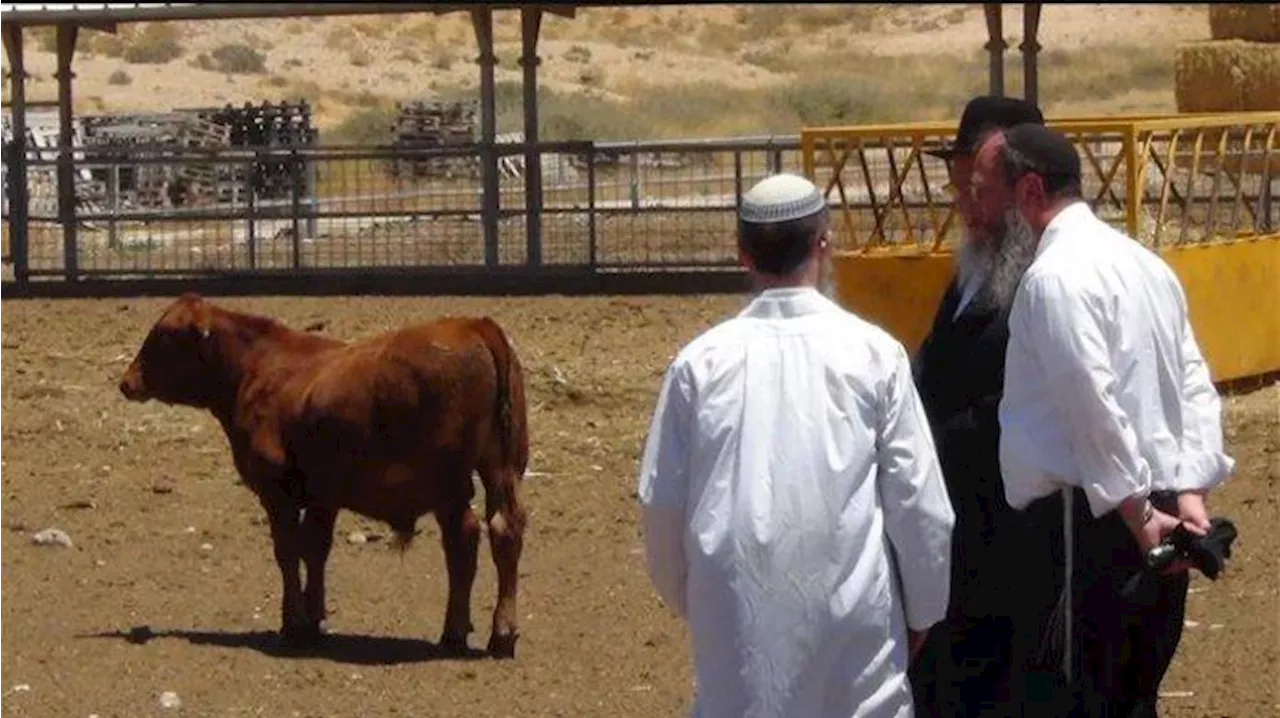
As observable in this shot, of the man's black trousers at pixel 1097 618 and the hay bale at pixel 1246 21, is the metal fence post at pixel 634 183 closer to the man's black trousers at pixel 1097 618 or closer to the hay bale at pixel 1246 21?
the hay bale at pixel 1246 21

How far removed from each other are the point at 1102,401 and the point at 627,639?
4.27 meters

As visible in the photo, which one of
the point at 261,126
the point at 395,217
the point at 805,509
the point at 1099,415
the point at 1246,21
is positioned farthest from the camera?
the point at 261,126

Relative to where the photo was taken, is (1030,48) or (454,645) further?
A: (1030,48)

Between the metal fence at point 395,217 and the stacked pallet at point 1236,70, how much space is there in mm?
4380

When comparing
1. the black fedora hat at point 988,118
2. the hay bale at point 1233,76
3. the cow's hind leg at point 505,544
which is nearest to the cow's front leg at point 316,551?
the cow's hind leg at point 505,544

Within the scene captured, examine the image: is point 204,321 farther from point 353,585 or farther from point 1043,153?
point 1043,153

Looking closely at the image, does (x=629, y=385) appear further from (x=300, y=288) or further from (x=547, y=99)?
(x=547, y=99)

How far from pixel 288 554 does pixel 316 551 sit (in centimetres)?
10

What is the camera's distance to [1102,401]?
5.36 meters

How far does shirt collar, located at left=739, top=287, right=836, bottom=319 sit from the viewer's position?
196 inches

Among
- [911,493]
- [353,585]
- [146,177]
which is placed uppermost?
[911,493]

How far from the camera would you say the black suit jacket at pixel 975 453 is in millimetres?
5773

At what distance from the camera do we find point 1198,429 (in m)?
5.66

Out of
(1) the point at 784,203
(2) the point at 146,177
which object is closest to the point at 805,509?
(1) the point at 784,203
